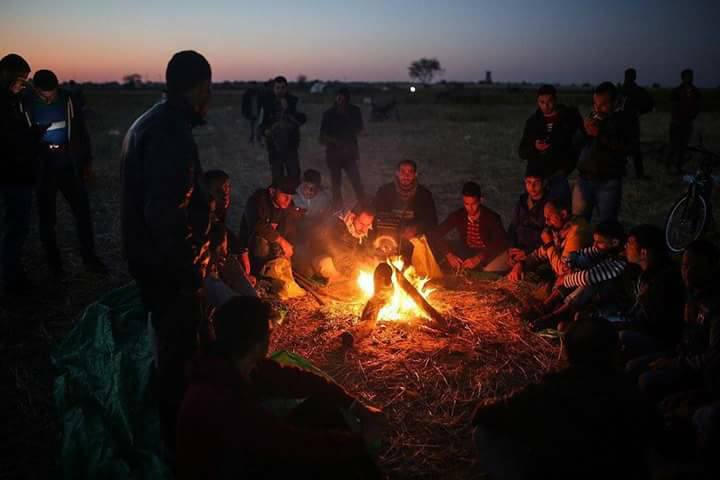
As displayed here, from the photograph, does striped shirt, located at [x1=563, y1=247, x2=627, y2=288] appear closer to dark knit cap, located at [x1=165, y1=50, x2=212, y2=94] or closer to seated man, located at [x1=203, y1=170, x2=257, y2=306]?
seated man, located at [x1=203, y1=170, x2=257, y2=306]

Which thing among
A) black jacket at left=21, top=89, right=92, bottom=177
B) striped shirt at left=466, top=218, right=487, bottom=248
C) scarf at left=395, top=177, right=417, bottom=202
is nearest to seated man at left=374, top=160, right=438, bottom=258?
scarf at left=395, top=177, right=417, bottom=202

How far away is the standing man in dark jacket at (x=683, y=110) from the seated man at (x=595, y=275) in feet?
26.8

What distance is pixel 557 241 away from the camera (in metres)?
6.02

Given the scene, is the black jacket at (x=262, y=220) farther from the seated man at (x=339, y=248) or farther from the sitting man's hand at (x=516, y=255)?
the sitting man's hand at (x=516, y=255)

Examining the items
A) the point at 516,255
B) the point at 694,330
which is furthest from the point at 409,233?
the point at 694,330

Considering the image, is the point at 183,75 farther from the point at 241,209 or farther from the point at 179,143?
the point at 241,209

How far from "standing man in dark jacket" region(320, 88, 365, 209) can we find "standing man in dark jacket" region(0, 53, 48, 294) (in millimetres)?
4657

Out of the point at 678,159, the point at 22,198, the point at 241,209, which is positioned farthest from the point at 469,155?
the point at 22,198

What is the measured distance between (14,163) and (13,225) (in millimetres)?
664

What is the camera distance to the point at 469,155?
54.4ft

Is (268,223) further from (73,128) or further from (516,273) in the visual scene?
(516,273)

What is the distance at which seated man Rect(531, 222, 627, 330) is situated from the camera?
16.5 feet

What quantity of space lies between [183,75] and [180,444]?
1.98 m

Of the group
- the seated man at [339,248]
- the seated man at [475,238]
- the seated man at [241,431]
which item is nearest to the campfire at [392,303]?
the seated man at [339,248]
